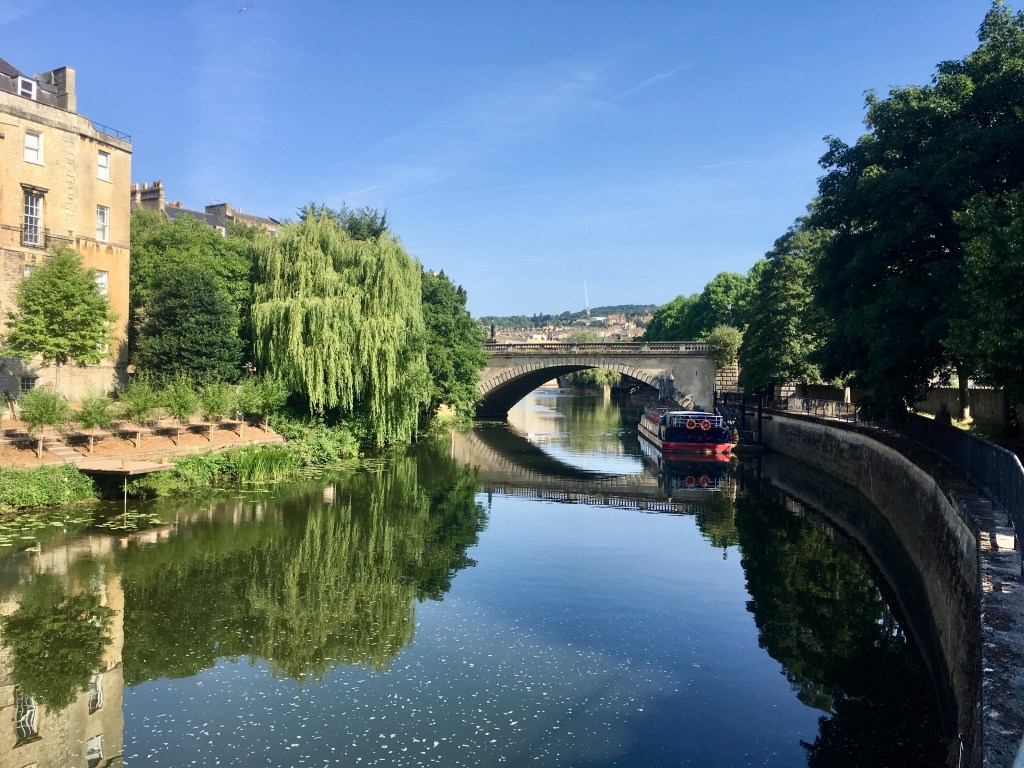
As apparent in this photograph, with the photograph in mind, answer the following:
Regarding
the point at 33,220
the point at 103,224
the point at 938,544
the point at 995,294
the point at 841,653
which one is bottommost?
the point at 841,653

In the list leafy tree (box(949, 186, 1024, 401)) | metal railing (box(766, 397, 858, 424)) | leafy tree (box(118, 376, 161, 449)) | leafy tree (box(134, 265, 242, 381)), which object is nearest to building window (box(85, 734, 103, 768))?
leafy tree (box(949, 186, 1024, 401))

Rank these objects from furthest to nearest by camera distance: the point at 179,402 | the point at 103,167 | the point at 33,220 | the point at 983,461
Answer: the point at 103,167 → the point at 33,220 → the point at 179,402 → the point at 983,461

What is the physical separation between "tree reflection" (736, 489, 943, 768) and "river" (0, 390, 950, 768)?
0.06 meters

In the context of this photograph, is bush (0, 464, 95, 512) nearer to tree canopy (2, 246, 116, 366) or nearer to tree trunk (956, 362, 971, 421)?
tree canopy (2, 246, 116, 366)

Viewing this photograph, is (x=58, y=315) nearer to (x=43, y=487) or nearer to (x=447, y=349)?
(x=43, y=487)

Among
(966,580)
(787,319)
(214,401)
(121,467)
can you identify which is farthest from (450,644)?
(787,319)

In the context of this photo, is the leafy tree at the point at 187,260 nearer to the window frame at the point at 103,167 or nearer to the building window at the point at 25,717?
the window frame at the point at 103,167

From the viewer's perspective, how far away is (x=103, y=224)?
3512cm

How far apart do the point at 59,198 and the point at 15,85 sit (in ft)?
15.6

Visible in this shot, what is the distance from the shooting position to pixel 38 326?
1089 inches

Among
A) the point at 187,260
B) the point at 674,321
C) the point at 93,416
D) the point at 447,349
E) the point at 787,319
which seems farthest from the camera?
the point at 674,321

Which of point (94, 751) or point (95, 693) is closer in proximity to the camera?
point (94, 751)

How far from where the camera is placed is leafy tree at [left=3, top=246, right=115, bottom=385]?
27859mm

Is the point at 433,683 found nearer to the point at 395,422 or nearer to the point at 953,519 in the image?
the point at 953,519
